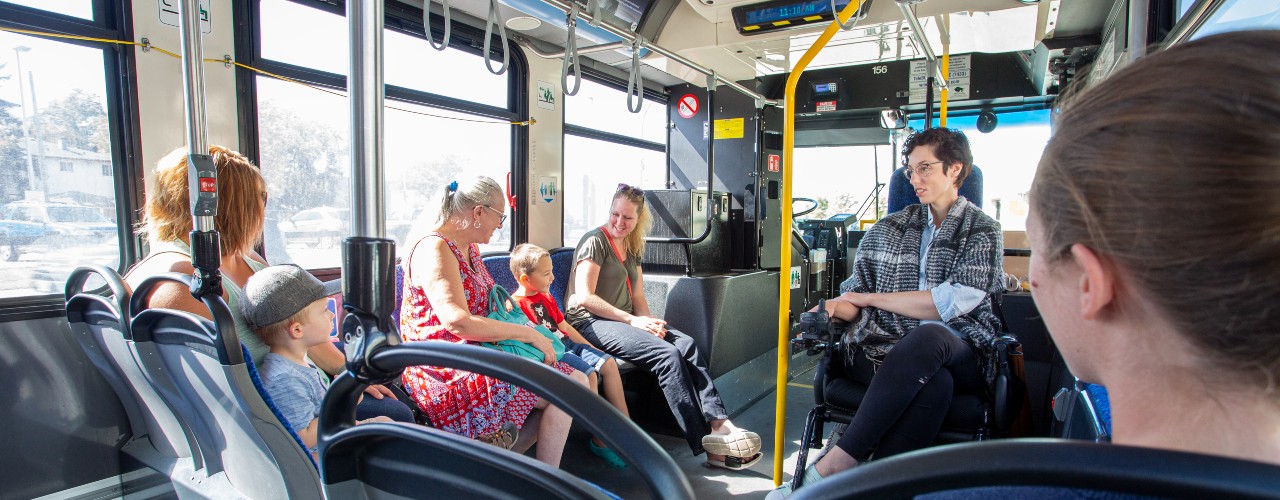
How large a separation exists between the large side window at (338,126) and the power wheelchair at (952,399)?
143 cm

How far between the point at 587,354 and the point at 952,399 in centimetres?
149

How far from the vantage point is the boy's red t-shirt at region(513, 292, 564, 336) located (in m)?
3.02

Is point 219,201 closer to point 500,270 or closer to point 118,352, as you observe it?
point 118,352

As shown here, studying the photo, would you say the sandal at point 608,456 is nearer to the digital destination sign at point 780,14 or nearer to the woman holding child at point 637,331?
the woman holding child at point 637,331

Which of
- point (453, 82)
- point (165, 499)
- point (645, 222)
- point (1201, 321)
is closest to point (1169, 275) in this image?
point (1201, 321)

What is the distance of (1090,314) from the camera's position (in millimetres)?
551

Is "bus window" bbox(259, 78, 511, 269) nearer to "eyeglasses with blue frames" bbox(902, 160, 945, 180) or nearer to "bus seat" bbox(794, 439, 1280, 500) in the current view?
"eyeglasses with blue frames" bbox(902, 160, 945, 180)

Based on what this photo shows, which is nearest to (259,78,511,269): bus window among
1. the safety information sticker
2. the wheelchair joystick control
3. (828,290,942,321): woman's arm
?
the wheelchair joystick control

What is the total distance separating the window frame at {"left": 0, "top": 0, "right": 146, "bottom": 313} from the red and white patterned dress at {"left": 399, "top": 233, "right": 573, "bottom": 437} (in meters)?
1.31

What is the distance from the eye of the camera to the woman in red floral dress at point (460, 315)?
2217mm

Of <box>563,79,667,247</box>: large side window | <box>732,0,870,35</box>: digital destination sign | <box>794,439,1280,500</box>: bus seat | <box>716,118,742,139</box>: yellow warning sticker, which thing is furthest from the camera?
<box>563,79,667,247</box>: large side window

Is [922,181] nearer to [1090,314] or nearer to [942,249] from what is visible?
[942,249]

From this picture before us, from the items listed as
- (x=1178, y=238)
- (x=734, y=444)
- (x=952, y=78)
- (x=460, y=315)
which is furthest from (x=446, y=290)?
(x=952, y=78)

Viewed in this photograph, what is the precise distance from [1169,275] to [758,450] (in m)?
2.68
